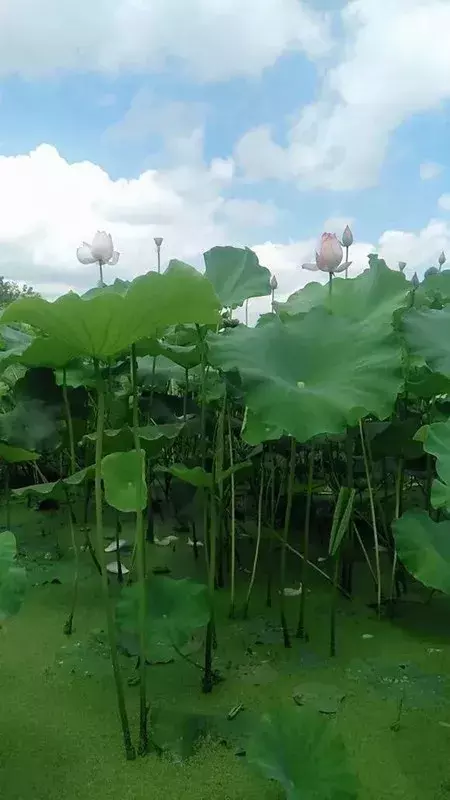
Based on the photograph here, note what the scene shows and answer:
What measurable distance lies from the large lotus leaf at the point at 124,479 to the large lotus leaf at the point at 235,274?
0.62 m

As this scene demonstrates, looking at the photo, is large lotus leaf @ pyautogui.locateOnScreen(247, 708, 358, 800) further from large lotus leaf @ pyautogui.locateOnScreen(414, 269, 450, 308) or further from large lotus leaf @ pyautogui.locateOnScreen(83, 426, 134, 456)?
large lotus leaf @ pyautogui.locateOnScreen(414, 269, 450, 308)

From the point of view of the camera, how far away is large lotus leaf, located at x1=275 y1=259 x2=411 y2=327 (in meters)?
1.62

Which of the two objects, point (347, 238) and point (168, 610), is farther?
point (347, 238)

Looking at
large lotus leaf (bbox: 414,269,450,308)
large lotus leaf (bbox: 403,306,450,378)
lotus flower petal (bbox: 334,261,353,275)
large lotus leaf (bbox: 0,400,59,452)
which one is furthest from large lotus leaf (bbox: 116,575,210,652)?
large lotus leaf (bbox: 414,269,450,308)

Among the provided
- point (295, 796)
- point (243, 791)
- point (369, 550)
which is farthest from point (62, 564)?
point (295, 796)

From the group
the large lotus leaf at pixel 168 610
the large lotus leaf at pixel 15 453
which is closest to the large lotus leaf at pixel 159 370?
the large lotus leaf at pixel 15 453

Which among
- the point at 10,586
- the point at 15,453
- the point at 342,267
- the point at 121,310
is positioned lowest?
the point at 10,586

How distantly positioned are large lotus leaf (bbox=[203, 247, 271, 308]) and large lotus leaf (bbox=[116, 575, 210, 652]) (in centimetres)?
67

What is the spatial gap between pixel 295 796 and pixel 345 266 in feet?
3.28

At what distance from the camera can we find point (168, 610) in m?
1.32

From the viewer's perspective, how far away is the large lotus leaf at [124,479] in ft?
3.73

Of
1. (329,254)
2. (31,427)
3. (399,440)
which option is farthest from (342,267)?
(31,427)

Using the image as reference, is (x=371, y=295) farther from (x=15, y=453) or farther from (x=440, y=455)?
(x=15, y=453)

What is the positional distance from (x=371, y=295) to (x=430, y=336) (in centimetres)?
30
